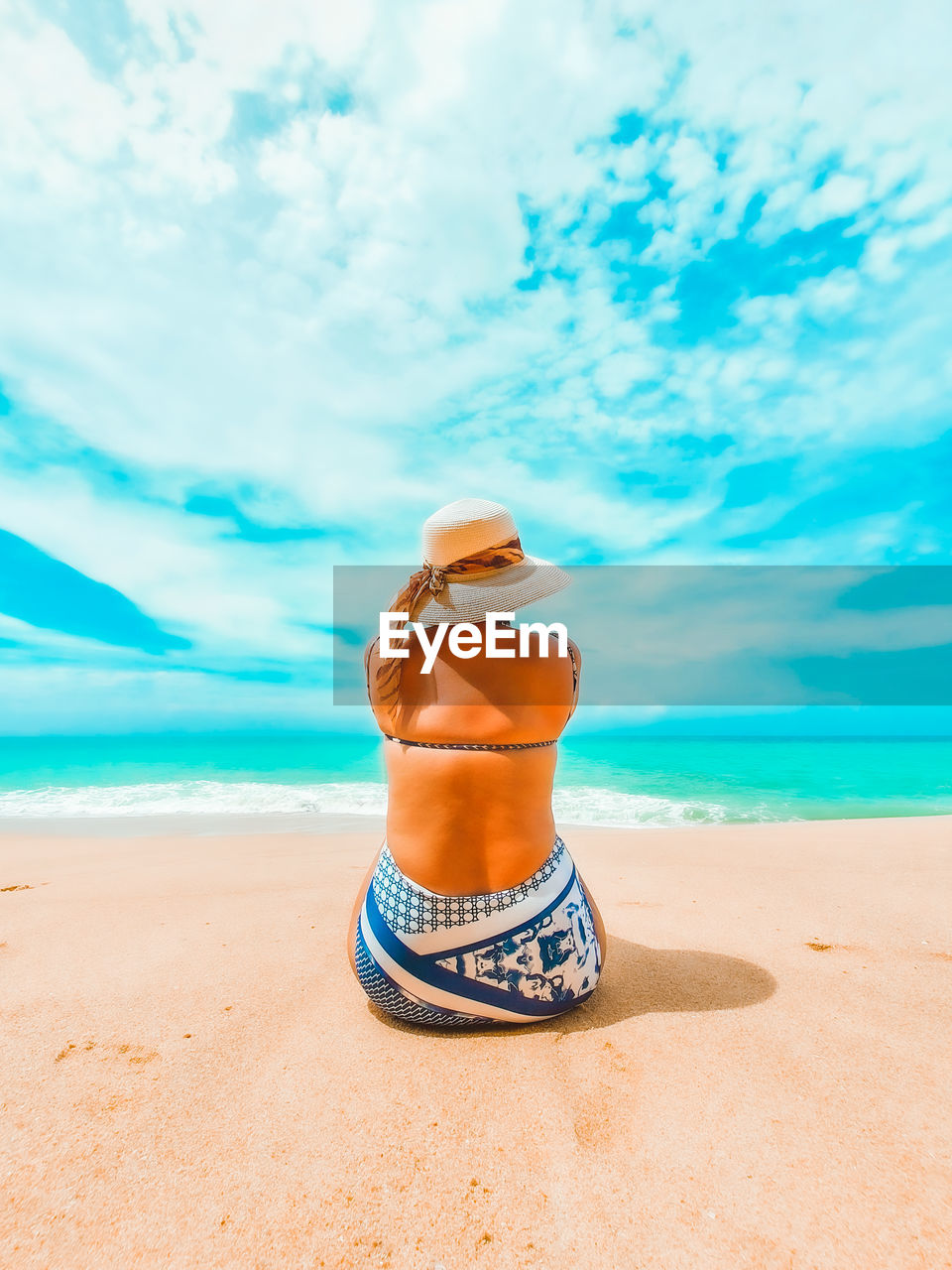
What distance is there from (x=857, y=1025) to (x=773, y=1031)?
315 millimetres

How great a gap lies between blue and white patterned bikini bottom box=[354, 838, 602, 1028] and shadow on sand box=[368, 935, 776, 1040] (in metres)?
0.08

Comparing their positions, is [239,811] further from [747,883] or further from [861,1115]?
[861,1115]

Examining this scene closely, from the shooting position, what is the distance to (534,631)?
2227 millimetres

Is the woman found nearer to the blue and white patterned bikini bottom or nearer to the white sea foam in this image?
the blue and white patterned bikini bottom

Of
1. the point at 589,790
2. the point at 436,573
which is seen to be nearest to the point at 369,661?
the point at 436,573

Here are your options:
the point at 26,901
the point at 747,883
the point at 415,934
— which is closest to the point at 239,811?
the point at 26,901

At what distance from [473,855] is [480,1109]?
0.68 m

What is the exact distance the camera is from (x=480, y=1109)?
5.63 ft

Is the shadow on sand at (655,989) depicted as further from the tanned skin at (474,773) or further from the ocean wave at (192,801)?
the ocean wave at (192,801)

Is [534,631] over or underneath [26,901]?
over

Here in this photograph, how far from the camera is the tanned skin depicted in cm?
205

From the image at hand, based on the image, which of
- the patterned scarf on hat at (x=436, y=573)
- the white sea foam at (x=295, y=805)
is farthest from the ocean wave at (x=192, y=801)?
the patterned scarf on hat at (x=436, y=573)

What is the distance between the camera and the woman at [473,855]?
2.01 metres

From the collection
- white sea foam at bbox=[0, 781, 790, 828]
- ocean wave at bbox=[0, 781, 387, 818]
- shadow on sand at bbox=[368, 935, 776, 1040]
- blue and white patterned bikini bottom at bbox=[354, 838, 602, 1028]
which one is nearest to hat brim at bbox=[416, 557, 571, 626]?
blue and white patterned bikini bottom at bbox=[354, 838, 602, 1028]
